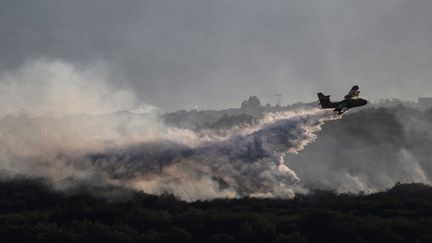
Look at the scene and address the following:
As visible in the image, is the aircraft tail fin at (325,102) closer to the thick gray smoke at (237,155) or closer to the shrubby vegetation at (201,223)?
the thick gray smoke at (237,155)

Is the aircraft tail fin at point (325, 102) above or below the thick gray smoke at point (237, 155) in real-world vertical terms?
above

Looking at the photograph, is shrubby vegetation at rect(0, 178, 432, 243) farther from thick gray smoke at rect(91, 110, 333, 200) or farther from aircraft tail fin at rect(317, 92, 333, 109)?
aircraft tail fin at rect(317, 92, 333, 109)

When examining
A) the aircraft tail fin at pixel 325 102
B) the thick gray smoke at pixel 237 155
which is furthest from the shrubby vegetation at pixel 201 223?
the aircraft tail fin at pixel 325 102

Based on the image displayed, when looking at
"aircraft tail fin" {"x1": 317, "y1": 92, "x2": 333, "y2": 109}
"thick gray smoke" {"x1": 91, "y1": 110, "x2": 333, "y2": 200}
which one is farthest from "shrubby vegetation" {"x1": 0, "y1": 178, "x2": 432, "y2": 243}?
"aircraft tail fin" {"x1": 317, "y1": 92, "x2": 333, "y2": 109}

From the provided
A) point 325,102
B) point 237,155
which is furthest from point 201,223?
point 325,102

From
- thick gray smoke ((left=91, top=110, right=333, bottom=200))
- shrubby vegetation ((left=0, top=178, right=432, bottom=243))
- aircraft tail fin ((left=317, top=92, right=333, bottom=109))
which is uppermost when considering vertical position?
aircraft tail fin ((left=317, top=92, right=333, bottom=109))

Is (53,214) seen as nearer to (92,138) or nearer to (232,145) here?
(92,138)

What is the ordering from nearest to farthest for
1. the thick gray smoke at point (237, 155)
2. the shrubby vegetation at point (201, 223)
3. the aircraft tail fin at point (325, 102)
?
the aircraft tail fin at point (325, 102)
the thick gray smoke at point (237, 155)
the shrubby vegetation at point (201, 223)

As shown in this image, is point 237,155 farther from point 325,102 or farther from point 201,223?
point 201,223

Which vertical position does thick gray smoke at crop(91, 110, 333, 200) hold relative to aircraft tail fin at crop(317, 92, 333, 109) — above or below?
below

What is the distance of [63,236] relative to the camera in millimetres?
152500

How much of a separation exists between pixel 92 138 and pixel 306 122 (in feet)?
139

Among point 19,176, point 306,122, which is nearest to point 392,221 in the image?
point 306,122

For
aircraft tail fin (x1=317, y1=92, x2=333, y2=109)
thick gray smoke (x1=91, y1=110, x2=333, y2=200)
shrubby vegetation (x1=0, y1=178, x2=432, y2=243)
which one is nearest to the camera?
aircraft tail fin (x1=317, y1=92, x2=333, y2=109)
